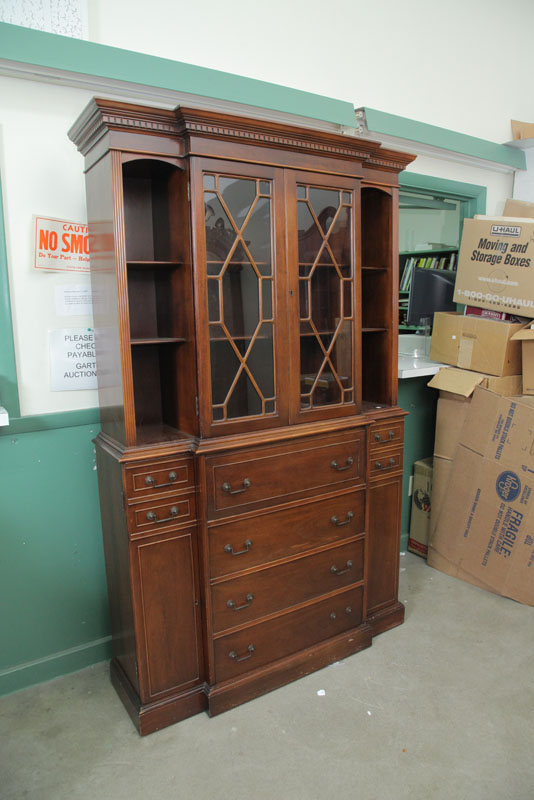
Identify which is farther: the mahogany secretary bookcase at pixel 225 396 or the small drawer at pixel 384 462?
the small drawer at pixel 384 462

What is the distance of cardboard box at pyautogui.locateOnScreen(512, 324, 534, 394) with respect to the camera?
2.67 meters

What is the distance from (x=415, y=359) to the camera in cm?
324

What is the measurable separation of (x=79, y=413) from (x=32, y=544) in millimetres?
517

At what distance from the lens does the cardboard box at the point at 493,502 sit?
260cm

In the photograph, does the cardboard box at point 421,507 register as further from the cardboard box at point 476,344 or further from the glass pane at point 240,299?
the glass pane at point 240,299

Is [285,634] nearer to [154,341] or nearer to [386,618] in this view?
[386,618]

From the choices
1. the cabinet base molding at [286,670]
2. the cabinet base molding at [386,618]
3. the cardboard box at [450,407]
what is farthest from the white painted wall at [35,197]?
the cardboard box at [450,407]

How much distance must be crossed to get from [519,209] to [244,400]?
233 centimetres

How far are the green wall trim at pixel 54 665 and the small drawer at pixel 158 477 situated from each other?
851 mm

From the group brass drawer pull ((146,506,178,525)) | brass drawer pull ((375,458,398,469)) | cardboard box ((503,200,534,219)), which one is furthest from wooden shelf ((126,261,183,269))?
cardboard box ((503,200,534,219))

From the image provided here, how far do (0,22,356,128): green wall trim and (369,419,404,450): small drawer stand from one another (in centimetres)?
143

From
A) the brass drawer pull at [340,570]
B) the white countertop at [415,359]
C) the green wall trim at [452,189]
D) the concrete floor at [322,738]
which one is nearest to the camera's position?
the concrete floor at [322,738]

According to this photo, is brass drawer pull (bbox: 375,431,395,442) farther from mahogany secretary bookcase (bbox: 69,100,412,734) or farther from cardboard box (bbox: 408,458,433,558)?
cardboard box (bbox: 408,458,433,558)

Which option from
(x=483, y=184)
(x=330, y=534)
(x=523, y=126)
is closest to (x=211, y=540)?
(x=330, y=534)
